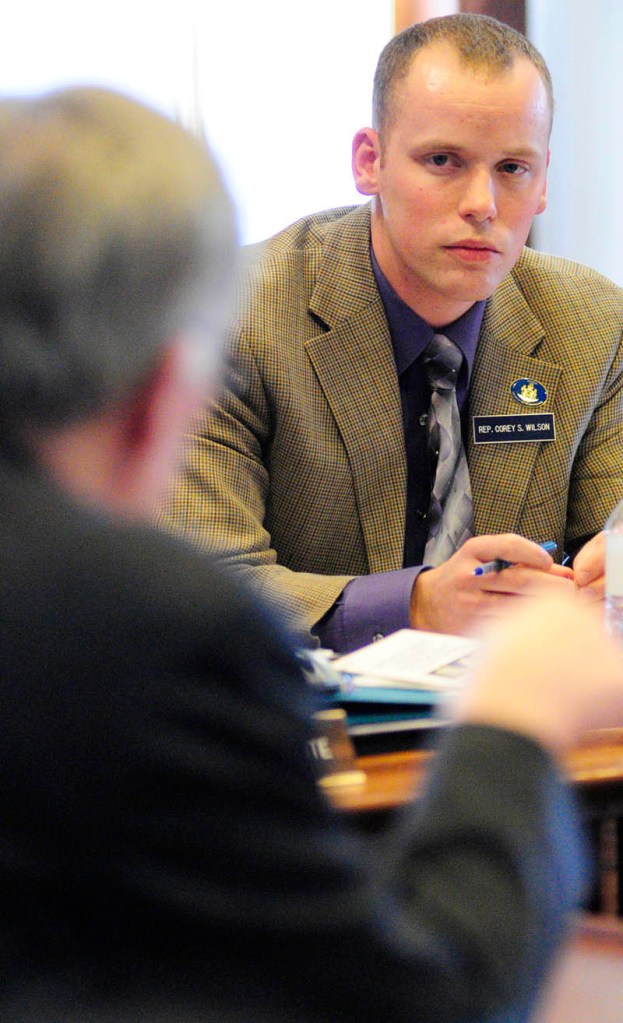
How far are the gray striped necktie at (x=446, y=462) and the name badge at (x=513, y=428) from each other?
4cm

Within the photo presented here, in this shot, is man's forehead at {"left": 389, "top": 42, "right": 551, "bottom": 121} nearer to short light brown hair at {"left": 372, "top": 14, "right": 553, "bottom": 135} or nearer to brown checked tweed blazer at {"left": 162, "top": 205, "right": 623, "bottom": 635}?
short light brown hair at {"left": 372, "top": 14, "right": 553, "bottom": 135}

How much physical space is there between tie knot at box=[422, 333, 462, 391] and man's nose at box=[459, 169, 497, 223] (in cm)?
23

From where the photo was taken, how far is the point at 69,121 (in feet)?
2.25

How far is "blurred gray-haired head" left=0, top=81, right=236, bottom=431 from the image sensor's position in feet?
2.13

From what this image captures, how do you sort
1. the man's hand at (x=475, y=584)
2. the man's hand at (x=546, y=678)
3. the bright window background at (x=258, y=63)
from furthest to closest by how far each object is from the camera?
1. the bright window background at (x=258, y=63)
2. the man's hand at (x=475, y=584)
3. the man's hand at (x=546, y=678)

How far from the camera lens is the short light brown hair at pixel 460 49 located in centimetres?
205

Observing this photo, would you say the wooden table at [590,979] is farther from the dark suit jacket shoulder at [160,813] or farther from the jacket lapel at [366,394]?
the jacket lapel at [366,394]

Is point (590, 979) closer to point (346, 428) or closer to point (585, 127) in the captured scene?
point (346, 428)

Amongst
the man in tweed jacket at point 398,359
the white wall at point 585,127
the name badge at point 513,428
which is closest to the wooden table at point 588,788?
the man in tweed jacket at point 398,359

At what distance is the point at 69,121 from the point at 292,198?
10.7ft

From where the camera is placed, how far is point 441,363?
2.16 metres

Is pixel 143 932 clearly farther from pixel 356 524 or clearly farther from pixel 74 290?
pixel 356 524

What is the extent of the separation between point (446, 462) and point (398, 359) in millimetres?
193

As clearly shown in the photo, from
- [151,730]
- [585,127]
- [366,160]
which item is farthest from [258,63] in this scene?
[151,730]
